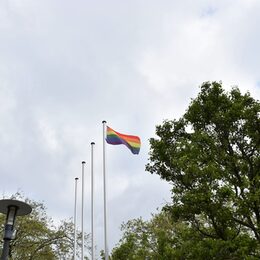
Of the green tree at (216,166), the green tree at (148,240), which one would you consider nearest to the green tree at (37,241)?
the green tree at (148,240)

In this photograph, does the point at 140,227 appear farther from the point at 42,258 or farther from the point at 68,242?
the point at 42,258

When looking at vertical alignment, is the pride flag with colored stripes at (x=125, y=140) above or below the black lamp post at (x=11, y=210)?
above

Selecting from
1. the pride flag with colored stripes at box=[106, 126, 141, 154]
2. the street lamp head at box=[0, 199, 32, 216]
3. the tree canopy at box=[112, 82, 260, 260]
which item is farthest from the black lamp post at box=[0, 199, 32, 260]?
the pride flag with colored stripes at box=[106, 126, 141, 154]

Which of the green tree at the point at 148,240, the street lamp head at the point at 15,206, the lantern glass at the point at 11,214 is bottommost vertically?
the lantern glass at the point at 11,214

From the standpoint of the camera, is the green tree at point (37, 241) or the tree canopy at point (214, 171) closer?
the tree canopy at point (214, 171)

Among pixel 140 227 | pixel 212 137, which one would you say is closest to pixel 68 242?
pixel 140 227

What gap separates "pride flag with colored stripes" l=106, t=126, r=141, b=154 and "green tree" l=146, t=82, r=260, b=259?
464cm

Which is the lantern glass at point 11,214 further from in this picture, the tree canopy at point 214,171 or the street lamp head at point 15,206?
the tree canopy at point 214,171

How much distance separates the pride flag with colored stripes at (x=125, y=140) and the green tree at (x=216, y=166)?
4.64 meters

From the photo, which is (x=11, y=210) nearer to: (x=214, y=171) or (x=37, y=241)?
(x=214, y=171)

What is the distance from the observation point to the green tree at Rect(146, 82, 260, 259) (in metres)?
12.0

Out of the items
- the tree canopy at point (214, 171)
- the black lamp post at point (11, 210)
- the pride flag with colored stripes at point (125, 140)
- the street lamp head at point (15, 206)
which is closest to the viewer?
the black lamp post at point (11, 210)

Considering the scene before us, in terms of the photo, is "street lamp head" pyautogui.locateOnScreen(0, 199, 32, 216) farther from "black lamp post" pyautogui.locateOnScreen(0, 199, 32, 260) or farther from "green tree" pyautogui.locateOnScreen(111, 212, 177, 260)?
"green tree" pyautogui.locateOnScreen(111, 212, 177, 260)

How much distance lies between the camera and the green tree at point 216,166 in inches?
473
